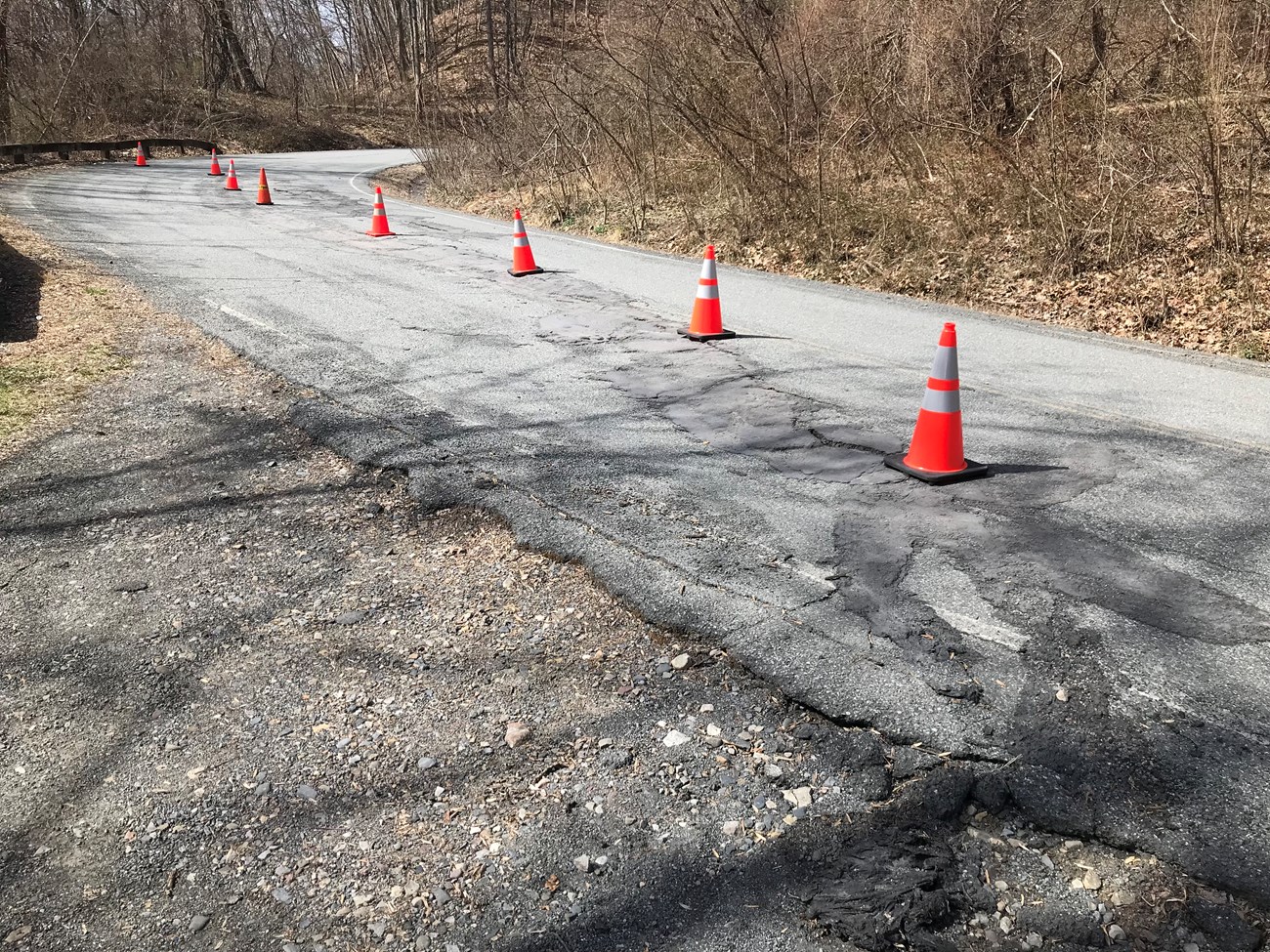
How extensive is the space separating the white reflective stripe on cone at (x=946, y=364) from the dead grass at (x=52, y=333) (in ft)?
17.2

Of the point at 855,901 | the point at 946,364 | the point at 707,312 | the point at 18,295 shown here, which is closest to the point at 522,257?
the point at 707,312

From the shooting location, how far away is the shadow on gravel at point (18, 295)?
26.7ft

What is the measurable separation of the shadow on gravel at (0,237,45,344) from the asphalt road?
114 centimetres

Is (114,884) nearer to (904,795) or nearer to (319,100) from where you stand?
(904,795)

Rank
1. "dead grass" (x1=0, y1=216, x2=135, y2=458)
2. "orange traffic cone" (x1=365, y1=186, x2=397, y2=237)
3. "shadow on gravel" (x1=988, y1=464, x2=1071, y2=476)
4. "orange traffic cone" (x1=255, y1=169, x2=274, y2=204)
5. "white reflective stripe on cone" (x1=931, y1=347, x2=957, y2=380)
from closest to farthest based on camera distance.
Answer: "white reflective stripe on cone" (x1=931, y1=347, x2=957, y2=380), "shadow on gravel" (x1=988, y1=464, x2=1071, y2=476), "dead grass" (x1=0, y1=216, x2=135, y2=458), "orange traffic cone" (x1=365, y1=186, x2=397, y2=237), "orange traffic cone" (x1=255, y1=169, x2=274, y2=204)

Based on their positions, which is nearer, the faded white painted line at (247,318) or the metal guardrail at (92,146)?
the faded white painted line at (247,318)

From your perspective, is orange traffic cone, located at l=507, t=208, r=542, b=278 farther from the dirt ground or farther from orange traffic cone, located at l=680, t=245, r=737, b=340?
the dirt ground

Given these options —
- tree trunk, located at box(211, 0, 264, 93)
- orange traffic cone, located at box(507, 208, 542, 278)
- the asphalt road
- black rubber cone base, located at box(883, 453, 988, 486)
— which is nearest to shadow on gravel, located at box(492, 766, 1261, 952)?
the asphalt road

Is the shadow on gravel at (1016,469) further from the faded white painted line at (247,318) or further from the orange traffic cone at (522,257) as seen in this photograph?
the orange traffic cone at (522,257)

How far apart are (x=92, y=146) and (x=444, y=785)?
97.5 feet

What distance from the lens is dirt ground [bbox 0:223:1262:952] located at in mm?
2350

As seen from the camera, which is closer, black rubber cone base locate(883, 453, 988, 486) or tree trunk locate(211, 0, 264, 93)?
black rubber cone base locate(883, 453, 988, 486)

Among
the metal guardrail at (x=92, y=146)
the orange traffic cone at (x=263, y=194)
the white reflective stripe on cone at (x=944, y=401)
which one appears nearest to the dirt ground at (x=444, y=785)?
the white reflective stripe on cone at (x=944, y=401)

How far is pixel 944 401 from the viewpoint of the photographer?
506 centimetres
